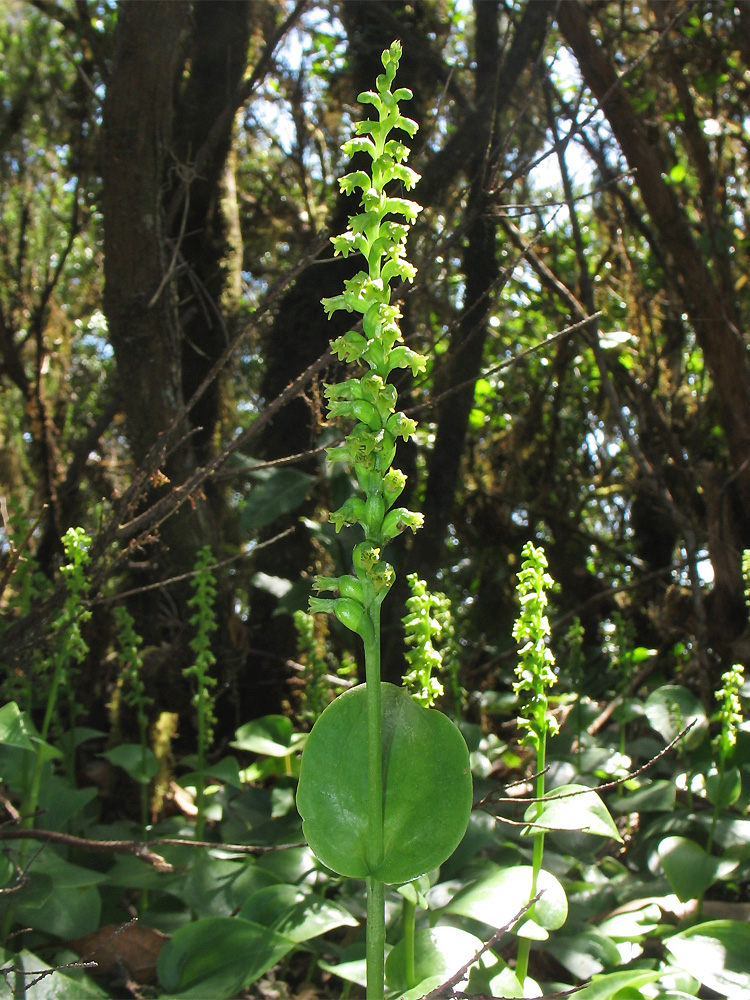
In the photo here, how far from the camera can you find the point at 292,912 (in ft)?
5.58

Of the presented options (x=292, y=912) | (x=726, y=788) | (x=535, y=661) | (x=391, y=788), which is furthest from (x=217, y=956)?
(x=726, y=788)

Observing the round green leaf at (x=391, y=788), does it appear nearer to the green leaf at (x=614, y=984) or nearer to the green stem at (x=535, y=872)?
the green stem at (x=535, y=872)

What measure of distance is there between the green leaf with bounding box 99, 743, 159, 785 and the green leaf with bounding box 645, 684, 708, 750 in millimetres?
1439

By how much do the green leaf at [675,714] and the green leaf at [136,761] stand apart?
1439 millimetres

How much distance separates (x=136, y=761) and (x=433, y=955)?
1.18 metres

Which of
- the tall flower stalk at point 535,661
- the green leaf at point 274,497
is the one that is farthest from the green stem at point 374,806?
the green leaf at point 274,497

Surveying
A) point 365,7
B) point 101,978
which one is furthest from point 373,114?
point 101,978

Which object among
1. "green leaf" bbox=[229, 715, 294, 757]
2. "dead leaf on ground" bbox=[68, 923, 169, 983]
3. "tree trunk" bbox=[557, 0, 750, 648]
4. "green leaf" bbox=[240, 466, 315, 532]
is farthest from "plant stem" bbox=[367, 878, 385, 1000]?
"tree trunk" bbox=[557, 0, 750, 648]

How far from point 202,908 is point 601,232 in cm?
443

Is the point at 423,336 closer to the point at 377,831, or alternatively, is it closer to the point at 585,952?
the point at 585,952

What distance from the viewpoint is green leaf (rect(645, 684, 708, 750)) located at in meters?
2.36

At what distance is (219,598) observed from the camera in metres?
2.99

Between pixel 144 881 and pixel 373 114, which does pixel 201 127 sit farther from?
pixel 144 881

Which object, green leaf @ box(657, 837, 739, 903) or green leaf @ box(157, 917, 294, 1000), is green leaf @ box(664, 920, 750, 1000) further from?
green leaf @ box(157, 917, 294, 1000)
